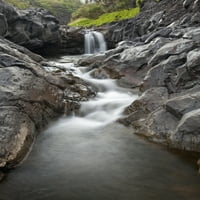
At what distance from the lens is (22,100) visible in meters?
13.3

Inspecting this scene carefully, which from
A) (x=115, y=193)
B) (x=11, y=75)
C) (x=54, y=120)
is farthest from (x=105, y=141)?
(x=11, y=75)

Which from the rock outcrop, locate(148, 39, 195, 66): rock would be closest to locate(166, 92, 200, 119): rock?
locate(148, 39, 195, 66): rock

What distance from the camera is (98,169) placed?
1054 centimetres

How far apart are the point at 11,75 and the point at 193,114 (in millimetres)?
7849

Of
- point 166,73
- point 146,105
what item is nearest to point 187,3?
point 166,73

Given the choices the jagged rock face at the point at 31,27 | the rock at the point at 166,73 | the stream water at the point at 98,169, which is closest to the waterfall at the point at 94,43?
the jagged rock face at the point at 31,27

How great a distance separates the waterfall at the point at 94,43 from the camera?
47.0 m

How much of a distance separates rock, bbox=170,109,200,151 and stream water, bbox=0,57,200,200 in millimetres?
509

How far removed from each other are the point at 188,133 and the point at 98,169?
368 centimetres

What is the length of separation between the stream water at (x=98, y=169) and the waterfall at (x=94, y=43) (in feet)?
108

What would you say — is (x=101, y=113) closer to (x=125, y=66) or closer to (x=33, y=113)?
(x=33, y=113)

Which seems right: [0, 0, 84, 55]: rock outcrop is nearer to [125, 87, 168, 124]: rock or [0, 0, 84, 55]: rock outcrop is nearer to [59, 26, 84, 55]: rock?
[59, 26, 84, 55]: rock

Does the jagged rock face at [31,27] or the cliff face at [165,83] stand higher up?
the jagged rock face at [31,27]

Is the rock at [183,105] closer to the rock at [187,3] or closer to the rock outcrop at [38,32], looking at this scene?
the rock outcrop at [38,32]
